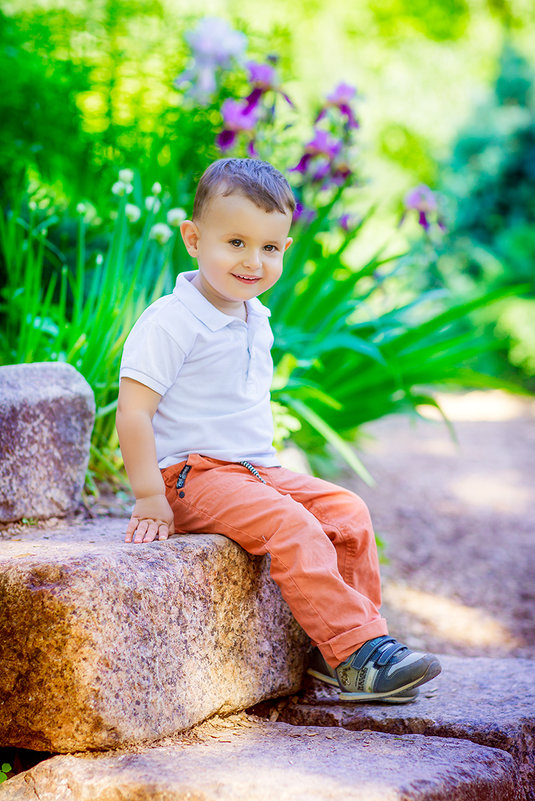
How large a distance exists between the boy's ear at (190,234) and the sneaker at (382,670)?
3.07 ft

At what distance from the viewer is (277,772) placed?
51.1 inches

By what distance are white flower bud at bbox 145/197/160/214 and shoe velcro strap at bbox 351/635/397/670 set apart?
5.36 feet

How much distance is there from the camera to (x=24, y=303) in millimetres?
2404

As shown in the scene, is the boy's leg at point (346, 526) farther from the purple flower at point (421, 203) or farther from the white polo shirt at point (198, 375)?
the purple flower at point (421, 203)

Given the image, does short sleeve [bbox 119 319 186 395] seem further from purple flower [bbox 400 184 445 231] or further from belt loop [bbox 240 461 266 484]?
purple flower [bbox 400 184 445 231]

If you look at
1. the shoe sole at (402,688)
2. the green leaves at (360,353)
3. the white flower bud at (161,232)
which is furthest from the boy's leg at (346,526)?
the green leaves at (360,353)

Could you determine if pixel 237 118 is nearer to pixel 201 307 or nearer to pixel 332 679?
pixel 201 307

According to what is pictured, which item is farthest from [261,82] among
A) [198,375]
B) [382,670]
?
[382,670]

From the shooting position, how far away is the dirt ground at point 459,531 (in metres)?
2.82

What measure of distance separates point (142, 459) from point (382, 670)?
Result: 2.19ft

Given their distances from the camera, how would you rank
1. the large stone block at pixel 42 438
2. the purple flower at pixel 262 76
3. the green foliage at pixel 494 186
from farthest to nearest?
the green foliage at pixel 494 186
the purple flower at pixel 262 76
the large stone block at pixel 42 438

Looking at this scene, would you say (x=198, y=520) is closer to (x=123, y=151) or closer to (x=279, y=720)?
(x=279, y=720)

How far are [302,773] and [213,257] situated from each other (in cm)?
101

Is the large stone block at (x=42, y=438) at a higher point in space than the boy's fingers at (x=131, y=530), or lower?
higher
